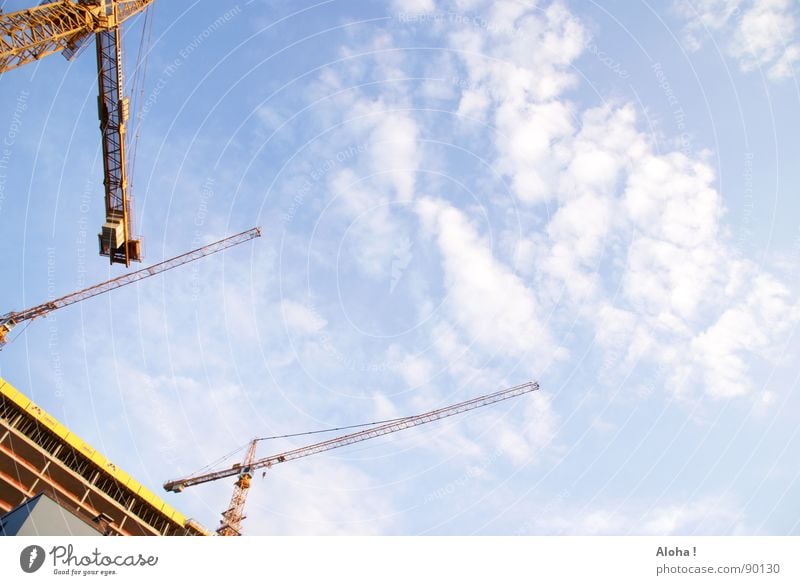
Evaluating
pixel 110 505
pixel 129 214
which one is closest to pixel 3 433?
pixel 110 505

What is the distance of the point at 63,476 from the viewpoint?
44125 mm

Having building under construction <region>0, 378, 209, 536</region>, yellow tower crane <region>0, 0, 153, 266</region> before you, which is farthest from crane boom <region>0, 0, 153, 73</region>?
building under construction <region>0, 378, 209, 536</region>

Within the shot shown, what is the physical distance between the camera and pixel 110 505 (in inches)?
1875

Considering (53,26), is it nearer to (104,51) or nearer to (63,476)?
(104,51)

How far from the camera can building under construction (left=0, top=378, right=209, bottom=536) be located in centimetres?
4019

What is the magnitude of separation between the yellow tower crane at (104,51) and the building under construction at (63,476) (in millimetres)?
16443

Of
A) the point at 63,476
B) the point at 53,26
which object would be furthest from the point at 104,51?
the point at 63,476

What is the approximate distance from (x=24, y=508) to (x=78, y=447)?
26.0 m

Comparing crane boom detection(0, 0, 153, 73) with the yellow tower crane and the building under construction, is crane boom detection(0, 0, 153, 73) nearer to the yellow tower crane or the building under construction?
the yellow tower crane

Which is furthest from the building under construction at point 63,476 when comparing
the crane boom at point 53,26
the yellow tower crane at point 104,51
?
the crane boom at point 53,26

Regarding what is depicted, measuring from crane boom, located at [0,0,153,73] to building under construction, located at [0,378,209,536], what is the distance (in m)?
27.5
